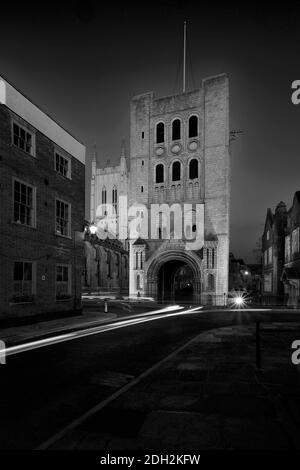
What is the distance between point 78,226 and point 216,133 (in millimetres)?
20747

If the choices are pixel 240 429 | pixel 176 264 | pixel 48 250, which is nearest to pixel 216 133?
pixel 176 264

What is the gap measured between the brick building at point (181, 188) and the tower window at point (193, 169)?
113 millimetres

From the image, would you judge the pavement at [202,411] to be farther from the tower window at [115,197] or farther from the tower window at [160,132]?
the tower window at [115,197]

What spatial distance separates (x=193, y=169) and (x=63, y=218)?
790 inches

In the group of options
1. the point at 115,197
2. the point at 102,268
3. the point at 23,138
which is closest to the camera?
the point at 23,138

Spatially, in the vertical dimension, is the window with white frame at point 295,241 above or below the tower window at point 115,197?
below

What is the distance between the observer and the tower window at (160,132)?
36438 millimetres

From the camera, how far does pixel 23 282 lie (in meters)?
14.9

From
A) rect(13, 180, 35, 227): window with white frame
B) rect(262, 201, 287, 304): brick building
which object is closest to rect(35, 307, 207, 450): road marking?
rect(13, 180, 35, 227): window with white frame

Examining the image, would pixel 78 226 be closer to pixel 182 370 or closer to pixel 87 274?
pixel 182 370

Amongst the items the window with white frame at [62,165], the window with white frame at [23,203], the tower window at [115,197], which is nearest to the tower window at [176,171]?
the window with white frame at [62,165]

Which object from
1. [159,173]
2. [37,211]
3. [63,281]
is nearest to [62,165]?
[37,211]

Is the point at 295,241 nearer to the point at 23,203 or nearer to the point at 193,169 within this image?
the point at 193,169

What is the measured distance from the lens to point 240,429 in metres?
4.21
